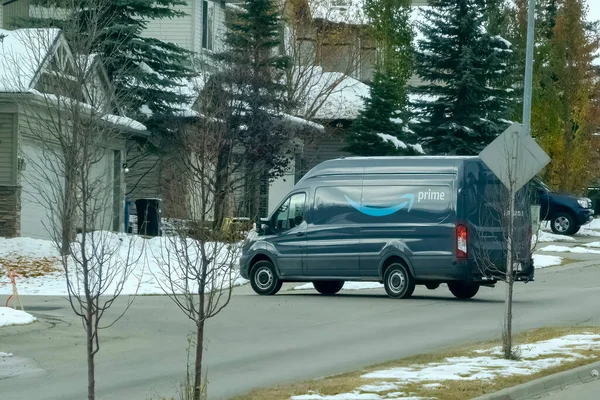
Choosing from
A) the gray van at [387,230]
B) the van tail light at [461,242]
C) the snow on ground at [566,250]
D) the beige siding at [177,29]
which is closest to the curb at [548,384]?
the gray van at [387,230]

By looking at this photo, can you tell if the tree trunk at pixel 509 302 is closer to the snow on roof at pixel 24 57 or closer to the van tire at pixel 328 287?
the van tire at pixel 328 287

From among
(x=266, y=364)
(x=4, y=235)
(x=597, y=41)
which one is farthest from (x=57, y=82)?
(x=597, y=41)

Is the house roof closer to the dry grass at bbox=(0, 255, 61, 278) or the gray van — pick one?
the dry grass at bbox=(0, 255, 61, 278)

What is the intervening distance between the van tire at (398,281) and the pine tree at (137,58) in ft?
40.0

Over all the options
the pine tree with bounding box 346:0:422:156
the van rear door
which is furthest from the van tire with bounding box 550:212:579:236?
the van rear door

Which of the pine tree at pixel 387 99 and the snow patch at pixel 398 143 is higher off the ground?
the pine tree at pixel 387 99

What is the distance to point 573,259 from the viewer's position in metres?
34.1

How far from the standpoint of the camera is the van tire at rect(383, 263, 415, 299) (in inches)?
866

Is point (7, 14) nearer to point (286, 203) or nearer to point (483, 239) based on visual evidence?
point (286, 203)

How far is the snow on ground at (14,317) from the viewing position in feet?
57.1

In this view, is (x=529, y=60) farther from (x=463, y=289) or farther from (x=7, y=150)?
(x=7, y=150)

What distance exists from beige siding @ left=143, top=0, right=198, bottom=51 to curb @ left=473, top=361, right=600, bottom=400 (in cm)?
3414

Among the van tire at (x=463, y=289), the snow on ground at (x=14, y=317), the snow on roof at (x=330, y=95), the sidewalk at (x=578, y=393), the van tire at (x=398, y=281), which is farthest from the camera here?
the snow on roof at (x=330, y=95)

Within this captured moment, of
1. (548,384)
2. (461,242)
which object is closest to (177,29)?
(461,242)
